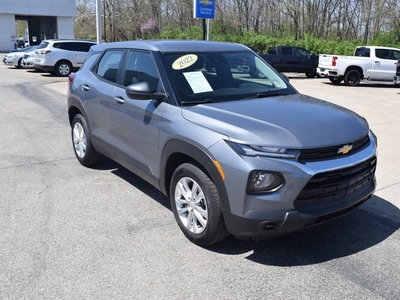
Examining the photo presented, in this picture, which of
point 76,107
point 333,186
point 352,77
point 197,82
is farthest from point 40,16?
point 333,186

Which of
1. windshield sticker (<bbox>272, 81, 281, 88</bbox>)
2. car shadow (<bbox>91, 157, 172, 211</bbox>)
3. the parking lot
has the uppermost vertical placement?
windshield sticker (<bbox>272, 81, 281, 88</bbox>)

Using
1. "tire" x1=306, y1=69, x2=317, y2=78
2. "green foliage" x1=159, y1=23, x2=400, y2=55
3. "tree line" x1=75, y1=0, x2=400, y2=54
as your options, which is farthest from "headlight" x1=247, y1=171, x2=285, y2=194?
"tree line" x1=75, y1=0, x2=400, y2=54

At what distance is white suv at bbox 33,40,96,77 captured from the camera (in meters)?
19.6

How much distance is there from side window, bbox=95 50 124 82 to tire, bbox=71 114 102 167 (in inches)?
30.9

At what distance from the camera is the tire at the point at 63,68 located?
19953 millimetres

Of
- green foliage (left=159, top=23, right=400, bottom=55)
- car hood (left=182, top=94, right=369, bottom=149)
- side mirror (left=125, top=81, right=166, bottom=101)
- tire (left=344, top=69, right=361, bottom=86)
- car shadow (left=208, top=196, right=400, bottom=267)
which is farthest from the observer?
green foliage (left=159, top=23, right=400, bottom=55)

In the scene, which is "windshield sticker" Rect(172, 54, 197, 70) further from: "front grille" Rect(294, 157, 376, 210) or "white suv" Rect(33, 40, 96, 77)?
"white suv" Rect(33, 40, 96, 77)

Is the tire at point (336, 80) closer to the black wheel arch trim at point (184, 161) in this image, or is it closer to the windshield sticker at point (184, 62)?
the windshield sticker at point (184, 62)

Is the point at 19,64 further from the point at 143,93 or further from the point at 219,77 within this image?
the point at 143,93

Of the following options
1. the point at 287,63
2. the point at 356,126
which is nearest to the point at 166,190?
the point at 356,126

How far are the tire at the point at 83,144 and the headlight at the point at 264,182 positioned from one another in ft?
10.4

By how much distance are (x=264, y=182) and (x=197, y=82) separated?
148 centimetres

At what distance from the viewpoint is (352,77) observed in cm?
1917

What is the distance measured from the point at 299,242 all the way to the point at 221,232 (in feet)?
2.78
